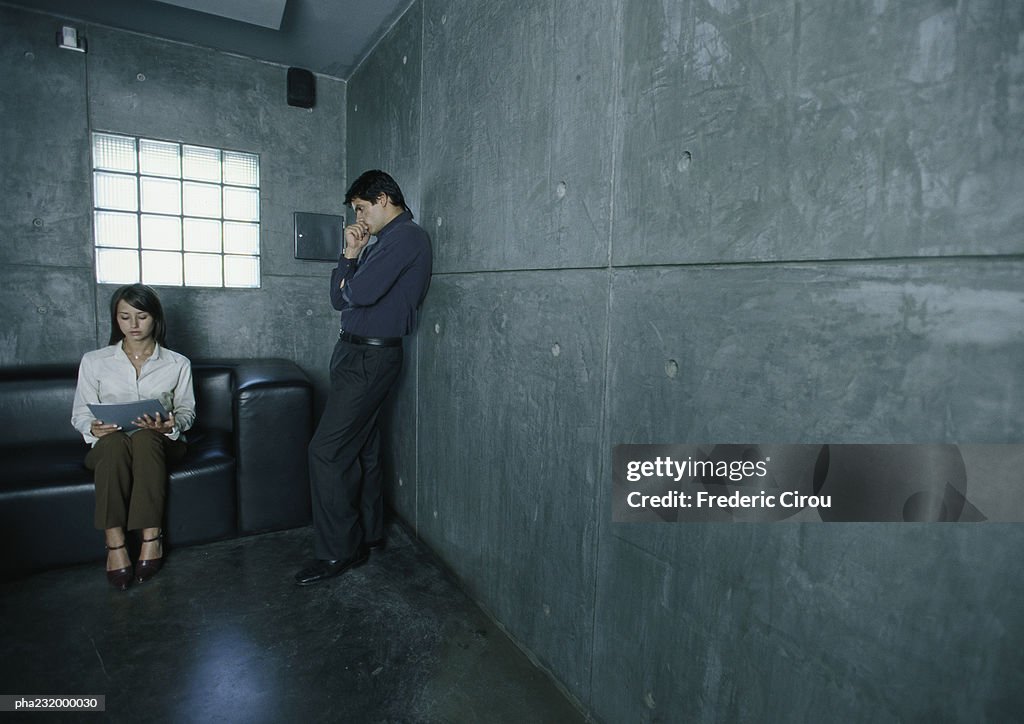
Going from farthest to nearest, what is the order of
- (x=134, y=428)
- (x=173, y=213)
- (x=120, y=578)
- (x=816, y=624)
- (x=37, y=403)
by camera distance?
(x=173, y=213) < (x=37, y=403) < (x=134, y=428) < (x=120, y=578) < (x=816, y=624)

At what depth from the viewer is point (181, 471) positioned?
2.60 meters

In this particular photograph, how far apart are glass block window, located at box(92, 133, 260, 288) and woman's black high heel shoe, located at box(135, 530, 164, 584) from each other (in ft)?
6.00

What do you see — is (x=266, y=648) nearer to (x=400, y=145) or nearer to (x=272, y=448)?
(x=272, y=448)

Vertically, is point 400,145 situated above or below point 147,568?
above

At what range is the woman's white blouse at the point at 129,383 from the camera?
2541 mm

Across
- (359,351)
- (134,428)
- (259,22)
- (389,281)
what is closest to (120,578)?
(134,428)

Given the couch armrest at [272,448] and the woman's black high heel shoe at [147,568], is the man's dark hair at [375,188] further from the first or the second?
the woman's black high heel shoe at [147,568]

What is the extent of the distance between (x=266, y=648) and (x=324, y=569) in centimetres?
52

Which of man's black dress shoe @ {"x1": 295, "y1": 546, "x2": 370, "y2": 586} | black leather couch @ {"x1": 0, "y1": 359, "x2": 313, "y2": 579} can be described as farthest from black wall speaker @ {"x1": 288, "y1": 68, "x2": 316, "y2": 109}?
man's black dress shoe @ {"x1": 295, "y1": 546, "x2": 370, "y2": 586}

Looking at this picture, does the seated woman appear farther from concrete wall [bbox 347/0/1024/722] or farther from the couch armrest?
concrete wall [bbox 347/0/1024/722]

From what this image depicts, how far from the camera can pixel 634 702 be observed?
144 cm

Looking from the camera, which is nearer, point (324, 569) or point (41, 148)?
point (324, 569)

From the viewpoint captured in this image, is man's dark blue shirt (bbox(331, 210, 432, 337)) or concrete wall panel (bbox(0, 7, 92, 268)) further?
concrete wall panel (bbox(0, 7, 92, 268))

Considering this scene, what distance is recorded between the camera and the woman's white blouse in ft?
8.34
